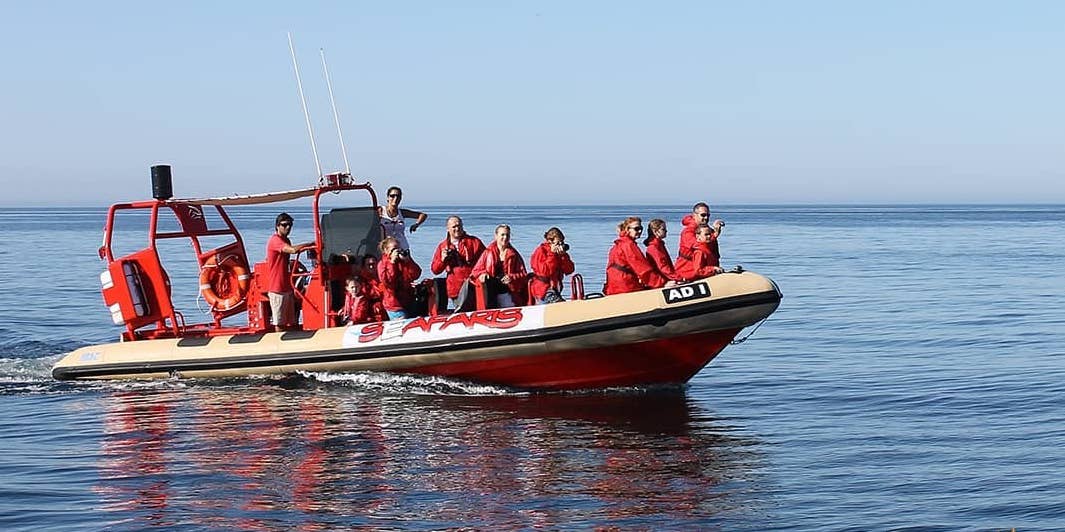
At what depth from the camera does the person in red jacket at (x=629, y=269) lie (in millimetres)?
10773

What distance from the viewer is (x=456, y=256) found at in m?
11.3

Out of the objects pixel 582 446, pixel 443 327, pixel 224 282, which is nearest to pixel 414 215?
pixel 443 327

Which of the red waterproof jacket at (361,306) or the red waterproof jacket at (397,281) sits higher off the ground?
the red waterproof jacket at (397,281)

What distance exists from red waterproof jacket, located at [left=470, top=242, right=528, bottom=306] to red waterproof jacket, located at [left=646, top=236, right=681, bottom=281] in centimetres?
108

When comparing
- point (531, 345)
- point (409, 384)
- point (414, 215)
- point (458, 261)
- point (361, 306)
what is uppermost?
point (414, 215)

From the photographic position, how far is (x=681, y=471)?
8781 mm

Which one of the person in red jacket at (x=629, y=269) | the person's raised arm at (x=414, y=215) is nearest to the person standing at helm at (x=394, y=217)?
the person's raised arm at (x=414, y=215)

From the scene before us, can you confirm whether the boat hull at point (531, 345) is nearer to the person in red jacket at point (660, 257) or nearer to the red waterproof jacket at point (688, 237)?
the person in red jacket at point (660, 257)

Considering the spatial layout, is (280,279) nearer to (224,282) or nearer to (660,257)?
(224,282)

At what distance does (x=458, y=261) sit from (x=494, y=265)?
35 centimetres

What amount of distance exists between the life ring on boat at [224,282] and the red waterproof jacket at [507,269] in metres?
2.42

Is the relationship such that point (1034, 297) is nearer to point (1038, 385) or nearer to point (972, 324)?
point (972, 324)

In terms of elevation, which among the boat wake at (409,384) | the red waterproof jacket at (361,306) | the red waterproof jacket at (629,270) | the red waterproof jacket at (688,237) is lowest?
the boat wake at (409,384)

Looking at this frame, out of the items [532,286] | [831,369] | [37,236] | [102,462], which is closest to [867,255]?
[831,369]
